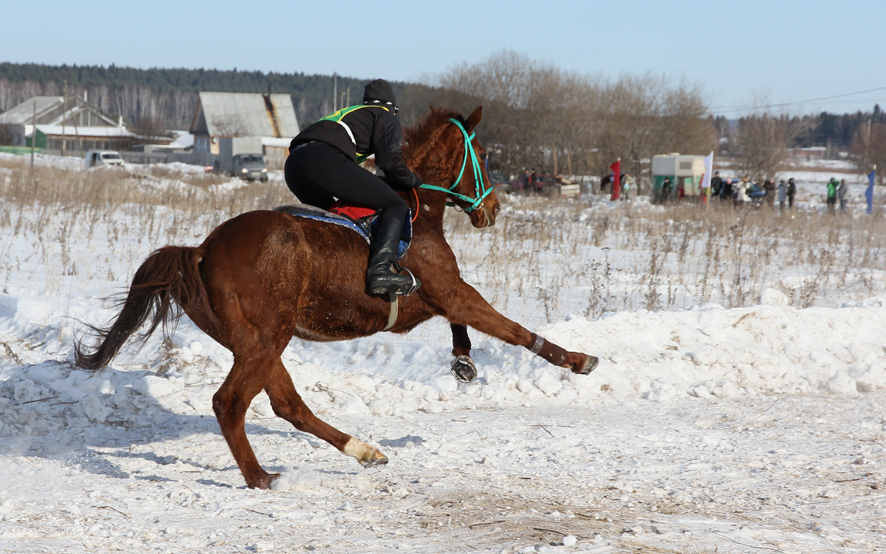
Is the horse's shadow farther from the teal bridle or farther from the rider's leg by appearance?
the teal bridle

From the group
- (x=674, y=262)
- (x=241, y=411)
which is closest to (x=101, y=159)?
(x=674, y=262)

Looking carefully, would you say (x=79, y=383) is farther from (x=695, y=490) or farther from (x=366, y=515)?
(x=695, y=490)

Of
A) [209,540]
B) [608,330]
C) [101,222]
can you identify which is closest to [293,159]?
[209,540]

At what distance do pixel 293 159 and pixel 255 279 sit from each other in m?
0.98

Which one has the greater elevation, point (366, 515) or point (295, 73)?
point (295, 73)

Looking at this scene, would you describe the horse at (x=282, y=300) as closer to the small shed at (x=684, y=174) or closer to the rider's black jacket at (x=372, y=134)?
the rider's black jacket at (x=372, y=134)

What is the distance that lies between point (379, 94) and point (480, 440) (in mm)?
2628

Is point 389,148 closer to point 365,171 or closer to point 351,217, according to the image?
point 365,171

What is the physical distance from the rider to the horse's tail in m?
0.90

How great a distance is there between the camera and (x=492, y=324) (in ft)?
18.8

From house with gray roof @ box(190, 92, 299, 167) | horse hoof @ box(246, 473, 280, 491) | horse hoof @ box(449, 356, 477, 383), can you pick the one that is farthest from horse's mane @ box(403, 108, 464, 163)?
house with gray roof @ box(190, 92, 299, 167)

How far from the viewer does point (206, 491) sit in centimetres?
484

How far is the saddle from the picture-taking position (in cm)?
534

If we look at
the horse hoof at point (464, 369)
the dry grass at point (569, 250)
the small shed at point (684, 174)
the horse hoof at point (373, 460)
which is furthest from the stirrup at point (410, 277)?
the small shed at point (684, 174)
